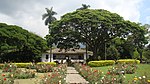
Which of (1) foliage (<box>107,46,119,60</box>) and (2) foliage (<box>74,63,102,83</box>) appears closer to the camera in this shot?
(2) foliage (<box>74,63,102,83</box>)

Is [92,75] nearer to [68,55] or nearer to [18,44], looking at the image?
[18,44]


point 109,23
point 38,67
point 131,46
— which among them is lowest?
point 38,67

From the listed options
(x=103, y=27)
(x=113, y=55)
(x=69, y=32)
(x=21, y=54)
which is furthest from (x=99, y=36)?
(x=21, y=54)

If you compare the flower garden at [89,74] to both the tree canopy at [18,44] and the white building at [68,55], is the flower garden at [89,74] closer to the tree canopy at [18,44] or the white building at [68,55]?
the tree canopy at [18,44]

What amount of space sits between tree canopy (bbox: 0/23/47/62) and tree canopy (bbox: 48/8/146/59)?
4.33 meters

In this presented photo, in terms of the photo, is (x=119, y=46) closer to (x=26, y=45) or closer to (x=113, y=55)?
(x=113, y=55)

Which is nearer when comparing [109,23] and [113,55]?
[109,23]

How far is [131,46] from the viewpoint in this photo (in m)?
46.2

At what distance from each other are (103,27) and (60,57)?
786 inches

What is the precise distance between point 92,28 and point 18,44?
40.6ft

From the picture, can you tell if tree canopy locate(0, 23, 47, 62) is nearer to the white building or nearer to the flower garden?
the flower garden

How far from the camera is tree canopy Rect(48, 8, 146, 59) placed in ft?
133

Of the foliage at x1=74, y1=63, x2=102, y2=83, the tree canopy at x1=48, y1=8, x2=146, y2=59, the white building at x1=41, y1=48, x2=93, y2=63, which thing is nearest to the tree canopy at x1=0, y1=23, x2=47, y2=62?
the tree canopy at x1=48, y1=8, x2=146, y2=59

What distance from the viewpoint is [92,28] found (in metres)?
40.9
